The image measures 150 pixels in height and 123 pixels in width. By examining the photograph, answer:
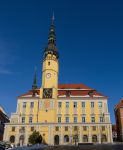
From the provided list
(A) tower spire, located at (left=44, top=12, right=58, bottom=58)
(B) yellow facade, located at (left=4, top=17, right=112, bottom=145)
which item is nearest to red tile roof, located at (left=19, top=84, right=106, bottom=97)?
(B) yellow facade, located at (left=4, top=17, right=112, bottom=145)

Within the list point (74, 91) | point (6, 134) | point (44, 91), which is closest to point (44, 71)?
point (44, 91)

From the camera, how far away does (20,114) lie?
79875 mm

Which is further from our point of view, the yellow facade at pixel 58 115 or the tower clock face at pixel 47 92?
the tower clock face at pixel 47 92

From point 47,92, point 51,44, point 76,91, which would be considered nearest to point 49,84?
point 47,92

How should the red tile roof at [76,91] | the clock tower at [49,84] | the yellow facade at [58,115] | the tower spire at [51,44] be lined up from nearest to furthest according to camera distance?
the yellow facade at [58,115] → the clock tower at [49,84] → the red tile roof at [76,91] → the tower spire at [51,44]

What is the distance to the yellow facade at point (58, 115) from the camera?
7512 centimetres

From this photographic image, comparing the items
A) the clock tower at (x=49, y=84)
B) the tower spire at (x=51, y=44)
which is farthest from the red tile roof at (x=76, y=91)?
the tower spire at (x=51, y=44)

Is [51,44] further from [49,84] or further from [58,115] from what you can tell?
[58,115]

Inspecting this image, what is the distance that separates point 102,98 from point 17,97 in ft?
101

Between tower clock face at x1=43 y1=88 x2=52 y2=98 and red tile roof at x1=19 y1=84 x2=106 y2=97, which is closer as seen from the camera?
tower clock face at x1=43 y1=88 x2=52 y2=98

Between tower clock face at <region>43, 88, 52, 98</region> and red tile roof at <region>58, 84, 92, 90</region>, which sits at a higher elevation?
red tile roof at <region>58, 84, 92, 90</region>

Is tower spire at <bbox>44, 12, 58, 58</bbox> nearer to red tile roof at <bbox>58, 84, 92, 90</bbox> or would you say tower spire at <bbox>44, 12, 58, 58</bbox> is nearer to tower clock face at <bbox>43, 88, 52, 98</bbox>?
red tile roof at <bbox>58, 84, 92, 90</bbox>

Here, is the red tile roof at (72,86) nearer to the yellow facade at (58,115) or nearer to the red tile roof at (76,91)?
the red tile roof at (76,91)

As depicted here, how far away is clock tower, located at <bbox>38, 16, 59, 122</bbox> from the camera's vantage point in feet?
258
